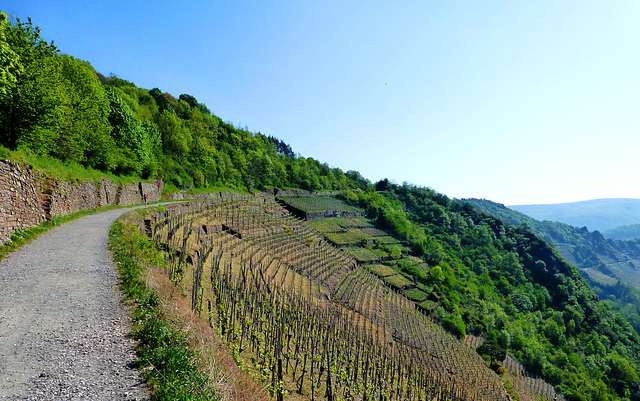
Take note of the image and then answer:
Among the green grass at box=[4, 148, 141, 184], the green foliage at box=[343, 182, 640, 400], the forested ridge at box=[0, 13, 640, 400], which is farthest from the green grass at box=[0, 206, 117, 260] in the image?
the green foliage at box=[343, 182, 640, 400]

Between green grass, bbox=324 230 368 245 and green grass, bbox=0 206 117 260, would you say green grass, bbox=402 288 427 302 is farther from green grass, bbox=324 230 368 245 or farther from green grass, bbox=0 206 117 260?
green grass, bbox=0 206 117 260

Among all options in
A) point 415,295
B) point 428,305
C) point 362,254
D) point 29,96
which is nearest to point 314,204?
point 362,254

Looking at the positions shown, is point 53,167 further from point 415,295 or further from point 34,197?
point 415,295

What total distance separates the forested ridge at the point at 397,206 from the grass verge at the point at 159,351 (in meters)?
7.08

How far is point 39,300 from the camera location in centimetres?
689

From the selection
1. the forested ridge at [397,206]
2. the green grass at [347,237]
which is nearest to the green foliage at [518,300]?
the forested ridge at [397,206]

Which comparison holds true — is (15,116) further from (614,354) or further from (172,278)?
(614,354)

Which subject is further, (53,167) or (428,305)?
(428,305)

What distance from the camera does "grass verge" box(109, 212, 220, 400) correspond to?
4.21 m

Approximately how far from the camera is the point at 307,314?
56.9ft

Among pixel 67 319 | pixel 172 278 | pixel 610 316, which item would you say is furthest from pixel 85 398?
pixel 610 316

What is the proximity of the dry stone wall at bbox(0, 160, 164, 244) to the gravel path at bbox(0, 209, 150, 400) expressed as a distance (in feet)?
7.01

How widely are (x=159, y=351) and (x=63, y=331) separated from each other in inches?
93.9

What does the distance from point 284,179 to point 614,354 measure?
86763mm
